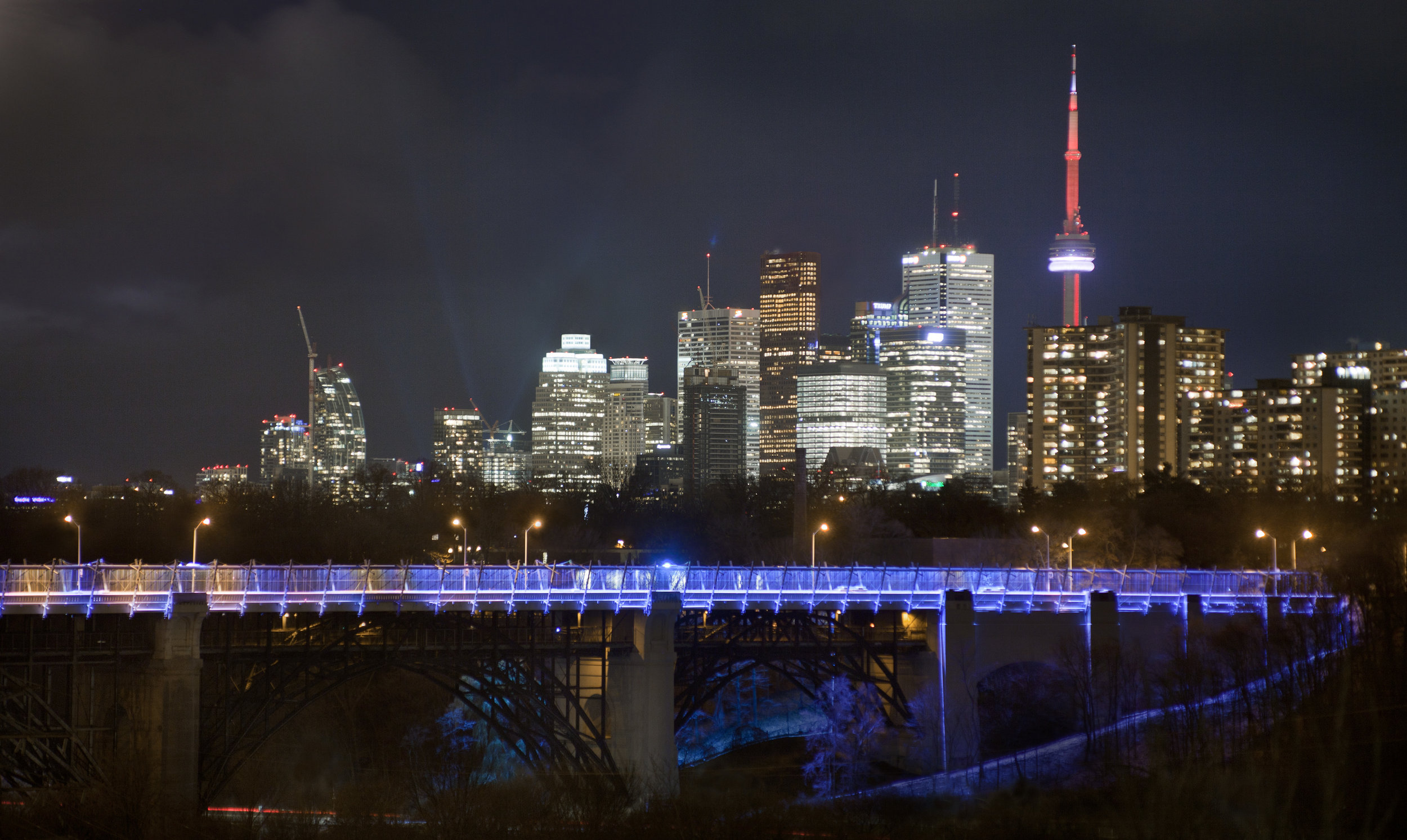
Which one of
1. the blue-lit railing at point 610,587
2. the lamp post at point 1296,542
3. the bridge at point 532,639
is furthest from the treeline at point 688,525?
the bridge at point 532,639

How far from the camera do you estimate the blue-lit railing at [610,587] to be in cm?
6066

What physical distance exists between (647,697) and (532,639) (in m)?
5.87

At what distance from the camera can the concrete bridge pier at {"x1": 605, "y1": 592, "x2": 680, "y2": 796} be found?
6706cm

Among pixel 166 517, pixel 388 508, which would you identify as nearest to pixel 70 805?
pixel 166 517

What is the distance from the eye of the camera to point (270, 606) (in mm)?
61969

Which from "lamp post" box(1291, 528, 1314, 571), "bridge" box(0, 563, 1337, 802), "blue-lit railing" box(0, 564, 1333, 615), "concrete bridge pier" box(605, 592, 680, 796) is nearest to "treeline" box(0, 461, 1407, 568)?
"lamp post" box(1291, 528, 1314, 571)

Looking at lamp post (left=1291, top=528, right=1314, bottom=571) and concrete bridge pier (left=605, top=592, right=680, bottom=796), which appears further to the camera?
lamp post (left=1291, top=528, right=1314, bottom=571)

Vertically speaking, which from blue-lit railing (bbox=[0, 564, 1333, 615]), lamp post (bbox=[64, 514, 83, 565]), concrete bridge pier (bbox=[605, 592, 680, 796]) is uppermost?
lamp post (bbox=[64, 514, 83, 565])

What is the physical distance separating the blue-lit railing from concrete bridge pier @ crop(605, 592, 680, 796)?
3.60 feet

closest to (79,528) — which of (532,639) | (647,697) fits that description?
(532,639)

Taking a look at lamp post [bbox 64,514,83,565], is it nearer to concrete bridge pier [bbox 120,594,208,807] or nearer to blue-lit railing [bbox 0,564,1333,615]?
blue-lit railing [bbox 0,564,1333,615]

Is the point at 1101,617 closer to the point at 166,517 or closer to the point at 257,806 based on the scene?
the point at 257,806

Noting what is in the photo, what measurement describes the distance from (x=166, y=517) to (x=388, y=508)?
2953 centimetres

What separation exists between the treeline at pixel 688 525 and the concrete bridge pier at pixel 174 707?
4064cm
